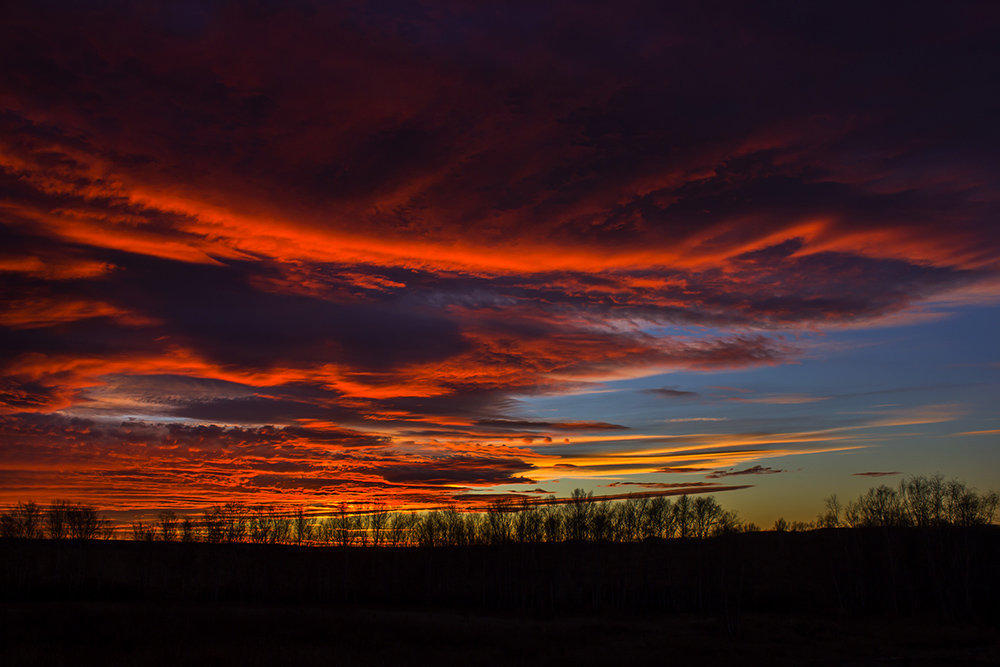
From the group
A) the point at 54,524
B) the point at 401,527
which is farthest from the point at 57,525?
the point at 401,527

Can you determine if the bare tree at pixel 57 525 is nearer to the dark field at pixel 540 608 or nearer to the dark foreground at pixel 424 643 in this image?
the dark field at pixel 540 608

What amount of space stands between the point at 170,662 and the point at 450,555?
368 ft

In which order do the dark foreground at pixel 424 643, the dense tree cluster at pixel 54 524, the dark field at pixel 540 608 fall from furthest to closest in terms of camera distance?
the dense tree cluster at pixel 54 524 < the dark field at pixel 540 608 < the dark foreground at pixel 424 643

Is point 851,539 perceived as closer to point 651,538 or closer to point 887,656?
point 651,538

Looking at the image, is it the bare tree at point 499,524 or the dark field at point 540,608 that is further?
the bare tree at point 499,524

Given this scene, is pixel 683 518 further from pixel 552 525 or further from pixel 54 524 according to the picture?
pixel 54 524

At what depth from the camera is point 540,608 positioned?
94562 millimetres

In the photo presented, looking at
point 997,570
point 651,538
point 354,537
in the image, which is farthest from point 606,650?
point 354,537

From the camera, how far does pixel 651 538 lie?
128 metres

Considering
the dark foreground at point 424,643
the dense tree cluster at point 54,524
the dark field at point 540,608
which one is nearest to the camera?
the dark foreground at point 424,643

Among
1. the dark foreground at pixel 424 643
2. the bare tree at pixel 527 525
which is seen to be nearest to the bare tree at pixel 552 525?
the bare tree at pixel 527 525

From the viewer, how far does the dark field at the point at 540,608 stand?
118 ft

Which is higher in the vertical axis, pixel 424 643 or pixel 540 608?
pixel 424 643

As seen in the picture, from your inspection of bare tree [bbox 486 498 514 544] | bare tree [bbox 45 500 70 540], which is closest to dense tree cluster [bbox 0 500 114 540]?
bare tree [bbox 45 500 70 540]
